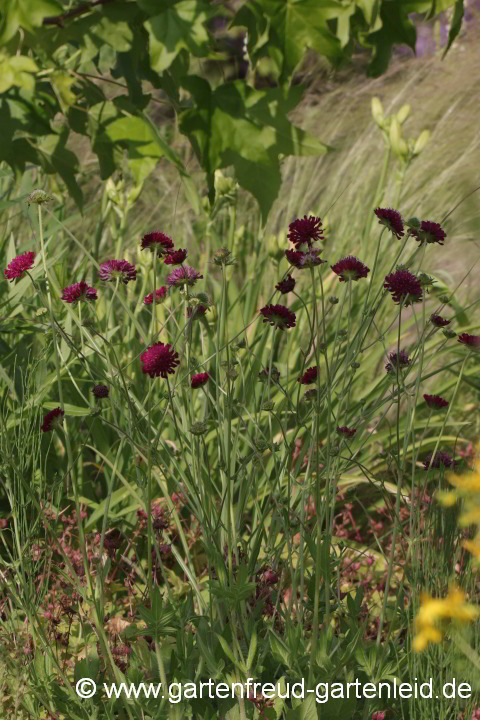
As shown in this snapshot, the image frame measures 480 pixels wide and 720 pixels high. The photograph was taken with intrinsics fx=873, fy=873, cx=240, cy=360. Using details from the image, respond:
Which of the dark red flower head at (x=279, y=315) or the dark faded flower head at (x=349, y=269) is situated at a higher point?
the dark faded flower head at (x=349, y=269)

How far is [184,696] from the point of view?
1.14 metres

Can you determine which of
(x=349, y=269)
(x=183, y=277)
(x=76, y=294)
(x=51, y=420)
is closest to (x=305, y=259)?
(x=349, y=269)

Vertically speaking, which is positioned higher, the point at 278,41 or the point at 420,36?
the point at 278,41

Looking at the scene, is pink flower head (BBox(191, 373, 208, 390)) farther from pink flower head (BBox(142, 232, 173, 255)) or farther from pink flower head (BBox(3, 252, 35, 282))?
pink flower head (BBox(3, 252, 35, 282))

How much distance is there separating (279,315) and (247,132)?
0.37 m

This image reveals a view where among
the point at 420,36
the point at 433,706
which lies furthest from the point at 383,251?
the point at 420,36

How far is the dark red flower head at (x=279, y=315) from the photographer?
Answer: 1270mm

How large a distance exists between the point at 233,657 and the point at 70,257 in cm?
244

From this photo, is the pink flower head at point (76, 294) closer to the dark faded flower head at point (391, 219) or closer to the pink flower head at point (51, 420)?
the pink flower head at point (51, 420)

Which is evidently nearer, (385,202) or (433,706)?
(433,706)

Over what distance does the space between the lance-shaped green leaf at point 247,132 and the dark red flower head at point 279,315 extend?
22cm

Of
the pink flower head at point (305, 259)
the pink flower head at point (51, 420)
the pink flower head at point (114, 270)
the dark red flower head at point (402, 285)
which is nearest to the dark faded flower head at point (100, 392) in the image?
the pink flower head at point (51, 420)

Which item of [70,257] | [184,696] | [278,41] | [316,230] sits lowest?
[70,257]

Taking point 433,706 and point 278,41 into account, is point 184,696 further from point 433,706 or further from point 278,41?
point 278,41
